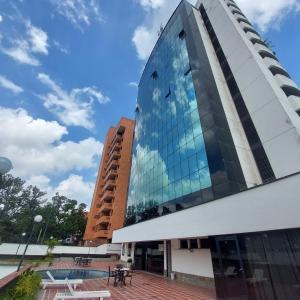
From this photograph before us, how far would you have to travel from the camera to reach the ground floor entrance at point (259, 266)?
22.6 ft

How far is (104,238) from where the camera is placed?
4372 centimetres

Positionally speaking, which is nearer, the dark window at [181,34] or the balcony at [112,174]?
the dark window at [181,34]

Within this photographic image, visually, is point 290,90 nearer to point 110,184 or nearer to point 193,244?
point 193,244

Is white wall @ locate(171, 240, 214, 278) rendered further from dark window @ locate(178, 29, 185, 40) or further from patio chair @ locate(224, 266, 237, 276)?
dark window @ locate(178, 29, 185, 40)

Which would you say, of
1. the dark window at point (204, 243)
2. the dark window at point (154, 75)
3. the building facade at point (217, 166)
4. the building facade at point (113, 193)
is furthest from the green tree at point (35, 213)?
the dark window at point (204, 243)

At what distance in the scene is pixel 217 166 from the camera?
1388 centimetres

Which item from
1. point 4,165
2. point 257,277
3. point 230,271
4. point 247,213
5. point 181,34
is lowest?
point 257,277

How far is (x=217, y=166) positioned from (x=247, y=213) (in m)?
5.80

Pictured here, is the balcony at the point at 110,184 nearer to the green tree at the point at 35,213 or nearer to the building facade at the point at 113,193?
the building facade at the point at 113,193

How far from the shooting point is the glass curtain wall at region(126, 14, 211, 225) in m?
16.8

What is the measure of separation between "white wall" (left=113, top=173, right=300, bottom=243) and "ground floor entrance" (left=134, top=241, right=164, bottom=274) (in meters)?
7.81

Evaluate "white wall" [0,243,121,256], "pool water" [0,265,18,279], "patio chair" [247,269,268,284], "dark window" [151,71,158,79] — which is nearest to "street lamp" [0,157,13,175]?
"patio chair" [247,269,268,284]

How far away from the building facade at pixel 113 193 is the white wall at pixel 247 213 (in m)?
32.1

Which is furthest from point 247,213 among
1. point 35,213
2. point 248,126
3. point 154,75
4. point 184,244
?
point 35,213
